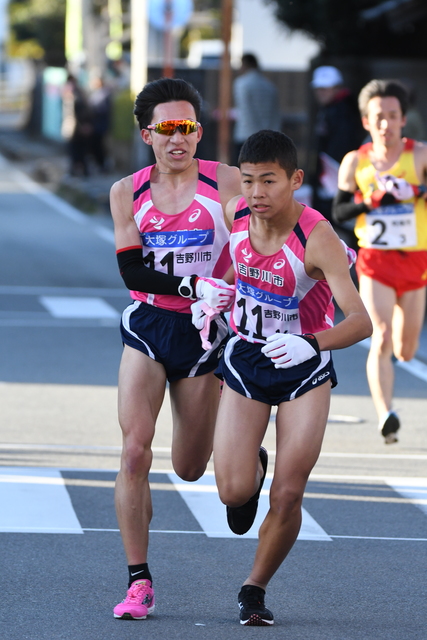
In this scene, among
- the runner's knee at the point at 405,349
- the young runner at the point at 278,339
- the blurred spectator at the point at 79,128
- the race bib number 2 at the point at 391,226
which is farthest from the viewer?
the blurred spectator at the point at 79,128

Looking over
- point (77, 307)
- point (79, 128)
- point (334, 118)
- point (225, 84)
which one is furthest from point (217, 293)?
point (79, 128)

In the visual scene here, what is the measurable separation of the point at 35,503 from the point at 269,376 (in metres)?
2.24

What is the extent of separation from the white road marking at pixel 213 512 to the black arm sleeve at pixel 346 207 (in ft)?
5.89

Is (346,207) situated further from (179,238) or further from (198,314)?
(198,314)

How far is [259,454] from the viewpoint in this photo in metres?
5.50

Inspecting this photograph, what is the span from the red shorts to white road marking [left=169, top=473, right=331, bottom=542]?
5.13 ft

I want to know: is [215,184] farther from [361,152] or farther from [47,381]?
[47,381]

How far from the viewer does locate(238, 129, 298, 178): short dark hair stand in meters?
4.93

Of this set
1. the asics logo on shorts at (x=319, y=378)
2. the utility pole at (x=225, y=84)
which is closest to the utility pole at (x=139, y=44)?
the utility pole at (x=225, y=84)

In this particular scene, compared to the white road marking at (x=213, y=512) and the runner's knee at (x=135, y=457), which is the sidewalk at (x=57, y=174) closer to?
the white road marking at (x=213, y=512)

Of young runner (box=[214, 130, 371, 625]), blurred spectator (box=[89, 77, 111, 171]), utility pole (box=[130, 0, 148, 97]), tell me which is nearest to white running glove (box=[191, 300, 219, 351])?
young runner (box=[214, 130, 371, 625])

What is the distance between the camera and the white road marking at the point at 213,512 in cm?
650

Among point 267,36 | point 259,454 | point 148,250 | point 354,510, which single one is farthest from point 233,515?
point 267,36

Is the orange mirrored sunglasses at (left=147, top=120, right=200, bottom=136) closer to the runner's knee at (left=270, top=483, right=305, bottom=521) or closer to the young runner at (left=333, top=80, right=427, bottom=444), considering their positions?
the runner's knee at (left=270, top=483, right=305, bottom=521)
